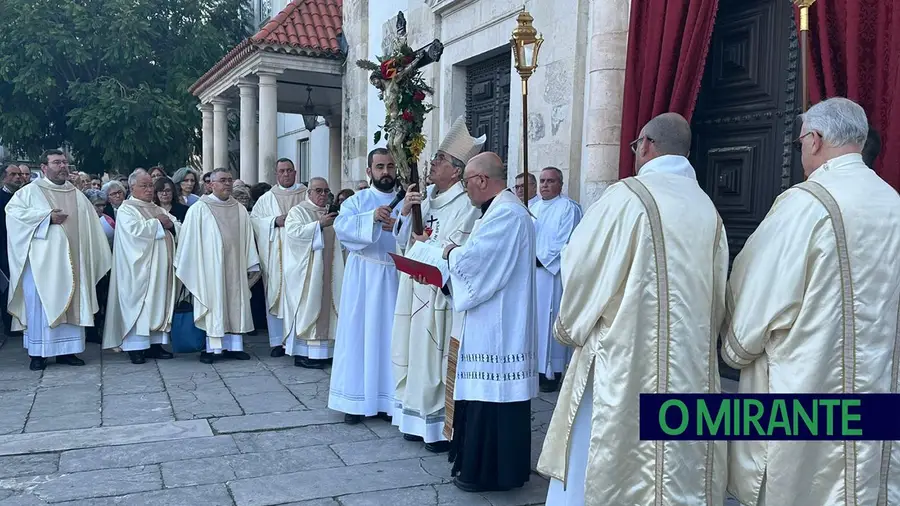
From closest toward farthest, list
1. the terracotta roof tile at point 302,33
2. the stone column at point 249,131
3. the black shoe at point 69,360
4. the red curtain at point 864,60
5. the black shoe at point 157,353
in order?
the red curtain at point 864,60, the black shoe at point 69,360, the black shoe at point 157,353, the terracotta roof tile at point 302,33, the stone column at point 249,131

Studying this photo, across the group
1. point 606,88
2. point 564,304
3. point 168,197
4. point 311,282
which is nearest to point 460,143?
point 564,304

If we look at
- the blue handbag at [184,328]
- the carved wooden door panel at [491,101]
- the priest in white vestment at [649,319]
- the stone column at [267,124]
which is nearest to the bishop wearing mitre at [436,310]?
the priest in white vestment at [649,319]

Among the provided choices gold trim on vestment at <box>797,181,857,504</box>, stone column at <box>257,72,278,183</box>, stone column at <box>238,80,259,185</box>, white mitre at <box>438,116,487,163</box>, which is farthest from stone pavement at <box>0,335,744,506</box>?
stone column at <box>238,80,259,185</box>

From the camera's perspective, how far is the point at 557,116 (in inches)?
273

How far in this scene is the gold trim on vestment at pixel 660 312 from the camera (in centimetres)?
276

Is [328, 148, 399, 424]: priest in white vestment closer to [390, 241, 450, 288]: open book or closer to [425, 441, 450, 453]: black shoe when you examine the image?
[425, 441, 450, 453]: black shoe

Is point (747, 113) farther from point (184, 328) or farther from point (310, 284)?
point (184, 328)

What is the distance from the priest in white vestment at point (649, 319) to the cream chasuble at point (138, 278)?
523cm

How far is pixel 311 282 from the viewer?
23.0 feet

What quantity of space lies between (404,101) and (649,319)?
2459 mm

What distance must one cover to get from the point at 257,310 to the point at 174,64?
14.1 meters

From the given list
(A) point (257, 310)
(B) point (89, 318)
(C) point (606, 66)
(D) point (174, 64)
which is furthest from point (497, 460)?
(D) point (174, 64)

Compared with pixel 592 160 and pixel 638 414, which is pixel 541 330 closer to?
pixel 592 160

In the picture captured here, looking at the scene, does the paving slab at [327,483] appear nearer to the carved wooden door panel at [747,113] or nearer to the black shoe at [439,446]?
the black shoe at [439,446]
